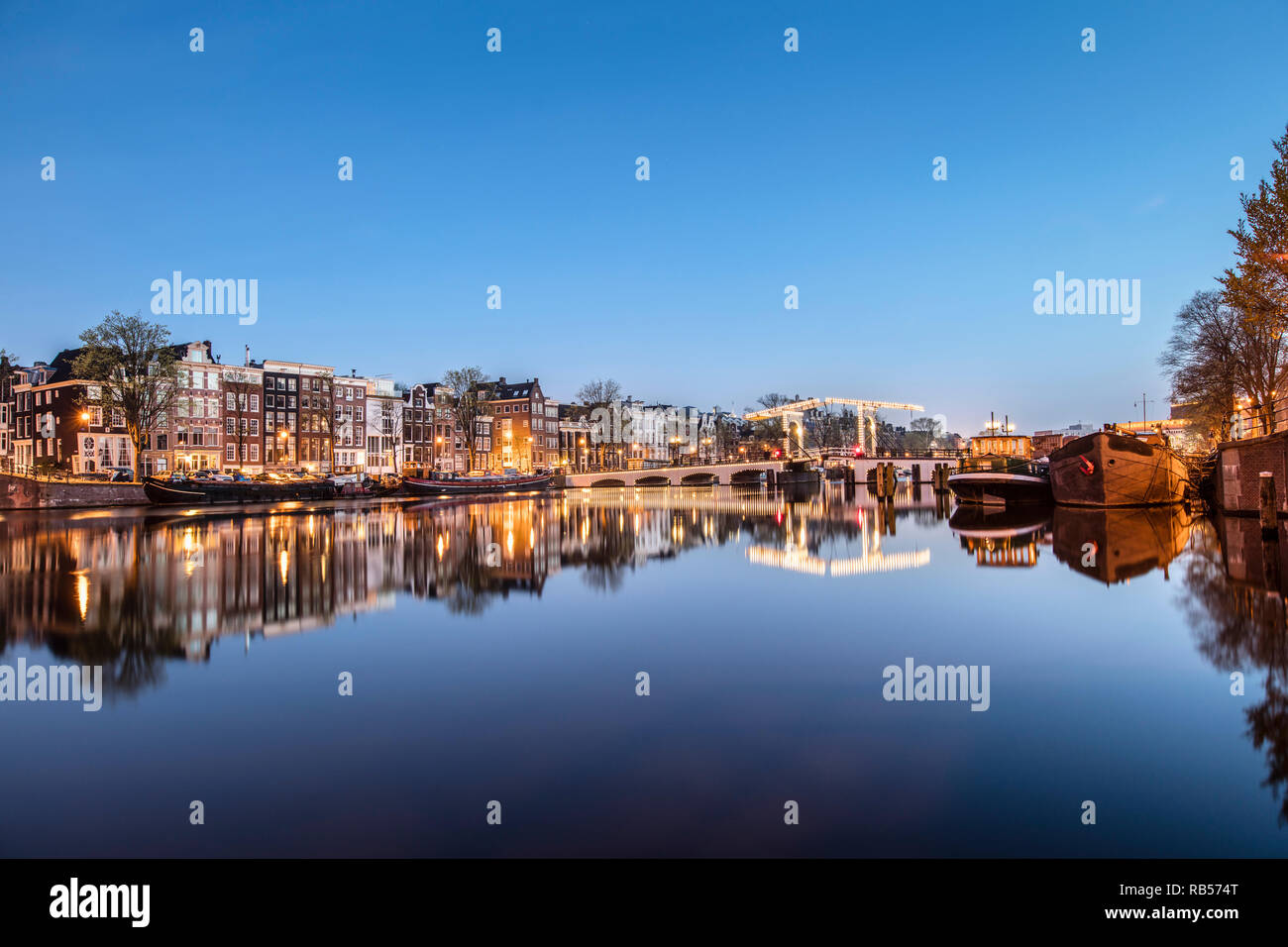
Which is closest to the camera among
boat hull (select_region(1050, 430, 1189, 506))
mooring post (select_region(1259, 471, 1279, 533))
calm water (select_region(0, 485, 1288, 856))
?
calm water (select_region(0, 485, 1288, 856))

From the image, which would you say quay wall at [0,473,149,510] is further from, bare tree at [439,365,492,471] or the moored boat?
the moored boat

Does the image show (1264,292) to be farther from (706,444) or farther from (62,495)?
(706,444)

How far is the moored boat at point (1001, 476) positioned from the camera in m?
36.4

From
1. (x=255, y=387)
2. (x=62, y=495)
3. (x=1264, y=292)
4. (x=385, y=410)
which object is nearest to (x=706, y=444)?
(x=385, y=410)

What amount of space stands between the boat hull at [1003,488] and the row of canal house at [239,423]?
164 feet

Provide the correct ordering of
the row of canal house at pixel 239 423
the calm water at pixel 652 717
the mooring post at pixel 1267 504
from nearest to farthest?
the calm water at pixel 652 717
the mooring post at pixel 1267 504
the row of canal house at pixel 239 423

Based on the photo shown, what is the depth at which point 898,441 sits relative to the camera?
189625 mm

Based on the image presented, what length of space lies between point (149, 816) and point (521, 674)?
137 inches

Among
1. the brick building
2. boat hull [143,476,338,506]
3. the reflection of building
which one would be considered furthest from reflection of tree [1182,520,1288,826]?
the brick building

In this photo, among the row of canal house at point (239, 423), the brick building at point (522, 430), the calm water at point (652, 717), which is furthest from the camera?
the brick building at point (522, 430)

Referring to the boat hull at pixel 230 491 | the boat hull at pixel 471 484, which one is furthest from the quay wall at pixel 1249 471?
the boat hull at pixel 230 491

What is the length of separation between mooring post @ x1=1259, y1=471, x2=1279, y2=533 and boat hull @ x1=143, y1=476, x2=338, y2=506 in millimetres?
55057

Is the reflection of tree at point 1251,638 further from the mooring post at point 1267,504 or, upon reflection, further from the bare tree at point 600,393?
the bare tree at point 600,393

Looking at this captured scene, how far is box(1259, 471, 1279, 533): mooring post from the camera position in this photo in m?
18.8
